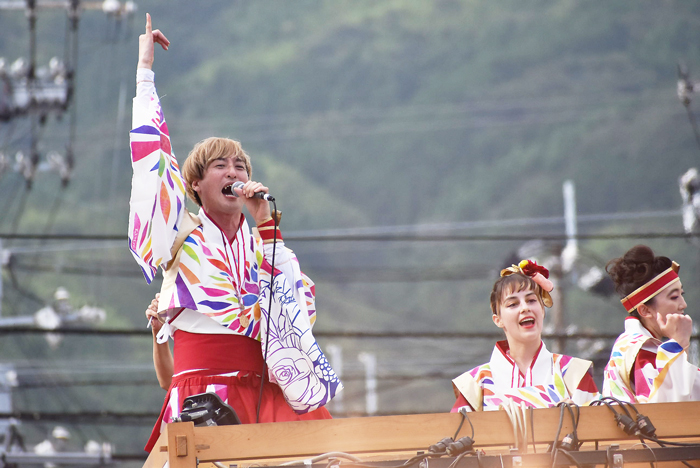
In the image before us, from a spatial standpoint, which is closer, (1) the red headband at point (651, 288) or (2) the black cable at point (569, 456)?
(2) the black cable at point (569, 456)

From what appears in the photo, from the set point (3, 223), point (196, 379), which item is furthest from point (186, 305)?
point (3, 223)

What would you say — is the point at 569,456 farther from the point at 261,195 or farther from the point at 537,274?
the point at 261,195

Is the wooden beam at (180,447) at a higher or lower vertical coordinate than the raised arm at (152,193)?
lower

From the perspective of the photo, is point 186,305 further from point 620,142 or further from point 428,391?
point 620,142

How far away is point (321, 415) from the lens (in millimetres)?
3330

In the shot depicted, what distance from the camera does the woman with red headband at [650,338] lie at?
3.10 metres

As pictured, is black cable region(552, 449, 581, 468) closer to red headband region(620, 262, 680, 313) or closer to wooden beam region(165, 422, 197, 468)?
wooden beam region(165, 422, 197, 468)

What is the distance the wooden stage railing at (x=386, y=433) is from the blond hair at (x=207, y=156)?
106cm

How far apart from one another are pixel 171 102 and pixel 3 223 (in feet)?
55.3

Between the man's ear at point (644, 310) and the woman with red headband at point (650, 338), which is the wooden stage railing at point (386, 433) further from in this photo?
the man's ear at point (644, 310)

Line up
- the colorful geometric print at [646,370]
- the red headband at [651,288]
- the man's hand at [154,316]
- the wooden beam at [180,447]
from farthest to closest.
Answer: the red headband at [651,288]
the man's hand at [154,316]
the colorful geometric print at [646,370]
the wooden beam at [180,447]

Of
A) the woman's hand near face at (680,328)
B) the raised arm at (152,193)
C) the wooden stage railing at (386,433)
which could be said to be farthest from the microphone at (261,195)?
the woman's hand near face at (680,328)

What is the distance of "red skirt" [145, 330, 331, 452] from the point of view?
315 centimetres

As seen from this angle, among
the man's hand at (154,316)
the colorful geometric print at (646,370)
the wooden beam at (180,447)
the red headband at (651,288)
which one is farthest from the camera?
the red headband at (651,288)
